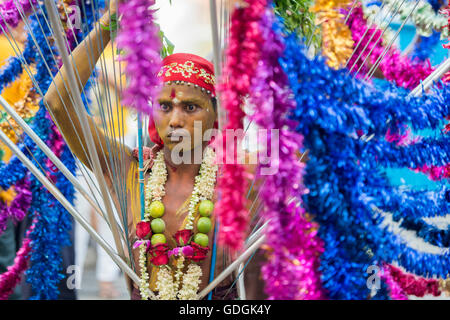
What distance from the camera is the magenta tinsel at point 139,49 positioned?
0.71 meters

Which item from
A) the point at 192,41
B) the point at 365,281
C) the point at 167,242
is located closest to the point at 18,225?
the point at 192,41

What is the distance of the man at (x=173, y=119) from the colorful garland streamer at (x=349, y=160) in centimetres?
47

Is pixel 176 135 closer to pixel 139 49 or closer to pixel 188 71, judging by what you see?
pixel 188 71

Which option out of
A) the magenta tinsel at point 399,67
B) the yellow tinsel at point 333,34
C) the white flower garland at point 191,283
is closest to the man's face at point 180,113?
the white flower garland at point 191,283

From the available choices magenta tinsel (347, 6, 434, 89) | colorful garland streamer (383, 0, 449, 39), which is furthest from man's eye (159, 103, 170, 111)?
colorful garland streamer (383, 0, 449, 39)

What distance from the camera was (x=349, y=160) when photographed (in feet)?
2.80

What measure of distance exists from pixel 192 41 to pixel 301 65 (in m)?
1.82

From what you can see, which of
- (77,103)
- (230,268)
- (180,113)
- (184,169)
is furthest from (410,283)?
(77,103)

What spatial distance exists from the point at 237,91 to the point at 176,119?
22.2 inches

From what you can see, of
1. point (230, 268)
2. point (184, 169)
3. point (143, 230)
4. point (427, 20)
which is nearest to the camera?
point (230, 268)

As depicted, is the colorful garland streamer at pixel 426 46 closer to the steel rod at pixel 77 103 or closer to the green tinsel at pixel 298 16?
the green tinsel at pixel 298 16

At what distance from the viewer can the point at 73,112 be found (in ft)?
4.19

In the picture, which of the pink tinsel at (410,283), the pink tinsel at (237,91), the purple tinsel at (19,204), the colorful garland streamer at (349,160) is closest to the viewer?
the pink tinsel at (237,91)

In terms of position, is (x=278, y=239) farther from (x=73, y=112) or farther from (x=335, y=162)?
(x=73, y=112)
